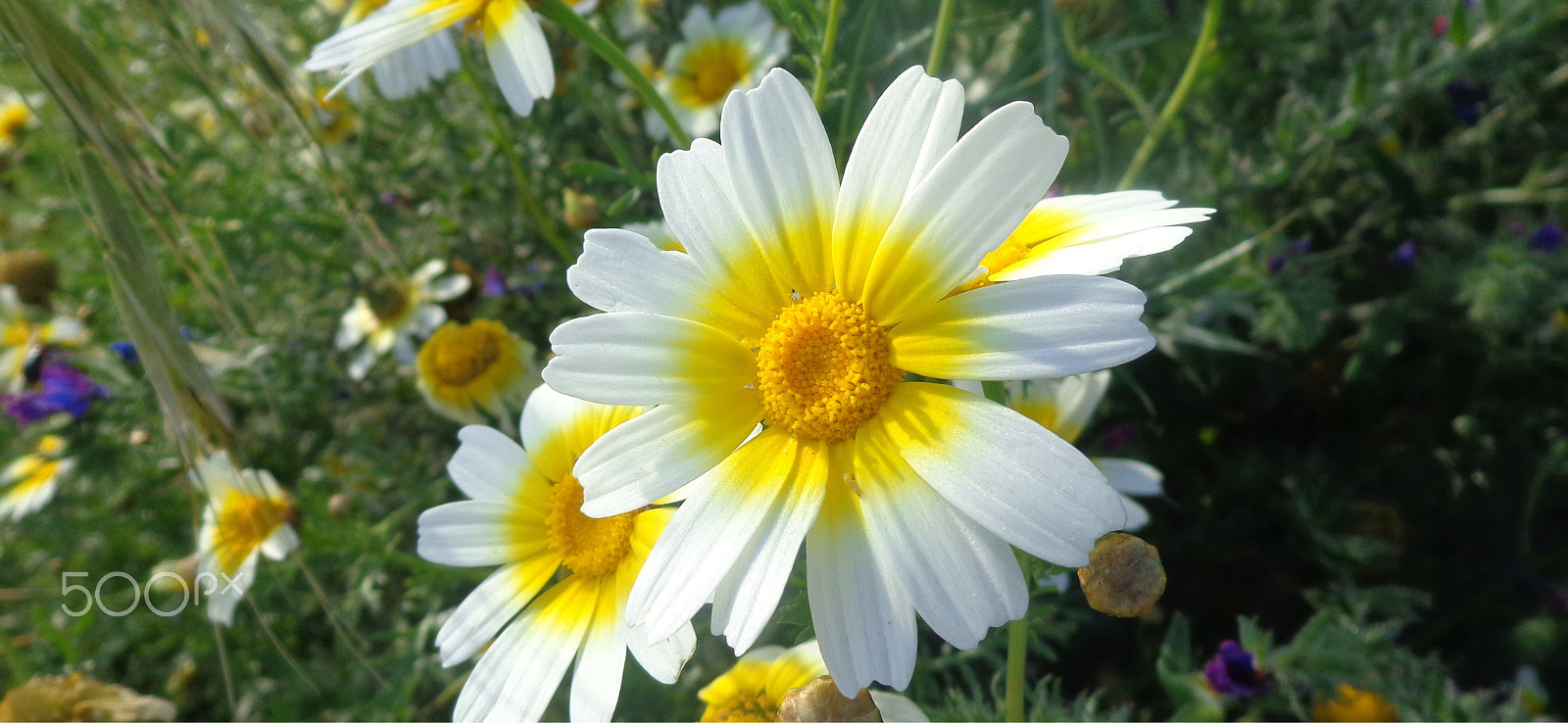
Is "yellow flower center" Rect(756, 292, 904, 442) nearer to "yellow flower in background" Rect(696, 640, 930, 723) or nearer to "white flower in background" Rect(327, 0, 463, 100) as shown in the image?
"yellow flower in background" Rect(696, 640, 930, 723)

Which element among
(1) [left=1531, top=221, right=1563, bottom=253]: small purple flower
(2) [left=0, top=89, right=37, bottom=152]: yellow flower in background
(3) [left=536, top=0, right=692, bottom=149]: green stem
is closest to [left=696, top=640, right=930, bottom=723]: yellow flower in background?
(3) [left=536, top=0, right=692, bottom=149]: green stem

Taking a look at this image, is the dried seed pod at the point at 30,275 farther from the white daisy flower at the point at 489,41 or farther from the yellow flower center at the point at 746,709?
the yellow flower center at the point at 746,709

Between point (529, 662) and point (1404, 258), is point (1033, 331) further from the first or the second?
point (1404, 258)

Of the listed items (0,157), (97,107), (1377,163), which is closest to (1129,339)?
(97,107)

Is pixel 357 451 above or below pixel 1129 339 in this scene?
below

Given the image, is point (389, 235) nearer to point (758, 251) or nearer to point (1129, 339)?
point (758, 251)

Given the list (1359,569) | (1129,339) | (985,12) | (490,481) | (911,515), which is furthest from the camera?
(985,12)

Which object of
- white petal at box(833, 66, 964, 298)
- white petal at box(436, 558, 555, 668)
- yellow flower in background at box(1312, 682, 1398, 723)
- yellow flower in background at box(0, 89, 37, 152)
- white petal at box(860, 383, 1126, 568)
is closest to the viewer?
white petal at box(860, 383, 1126, 568)

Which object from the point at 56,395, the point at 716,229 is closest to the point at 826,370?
the point at 716,229
